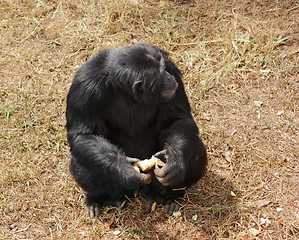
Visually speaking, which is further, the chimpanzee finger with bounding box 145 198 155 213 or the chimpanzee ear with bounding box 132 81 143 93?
the chimpanzee finger with bounding box 145 198 155 213

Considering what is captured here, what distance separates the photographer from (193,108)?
345 inches

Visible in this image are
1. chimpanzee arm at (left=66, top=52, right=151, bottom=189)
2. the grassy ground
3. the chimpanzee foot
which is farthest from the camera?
the chimpanzee foot

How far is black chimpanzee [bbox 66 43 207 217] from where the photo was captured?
20.2ft

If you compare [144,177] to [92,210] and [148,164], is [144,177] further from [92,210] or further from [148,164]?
[92,210]

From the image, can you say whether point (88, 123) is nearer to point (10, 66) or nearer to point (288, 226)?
point (288, 226)

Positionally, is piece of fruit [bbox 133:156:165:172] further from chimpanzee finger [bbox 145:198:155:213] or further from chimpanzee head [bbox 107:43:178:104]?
chimpanzee finger [bbox 145:198:155:213]

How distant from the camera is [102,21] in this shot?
10500 millimetres

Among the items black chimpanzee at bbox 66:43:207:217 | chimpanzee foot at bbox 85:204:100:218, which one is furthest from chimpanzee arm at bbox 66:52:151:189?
chimpanzee foot at bbox 85:204:100:218

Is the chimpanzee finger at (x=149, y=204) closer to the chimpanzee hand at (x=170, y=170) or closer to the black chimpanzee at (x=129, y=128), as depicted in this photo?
the black chimpanzee at (x=129, y=128)

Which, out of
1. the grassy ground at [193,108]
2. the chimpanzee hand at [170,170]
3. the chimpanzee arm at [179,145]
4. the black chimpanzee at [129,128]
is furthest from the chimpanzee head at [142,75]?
the grassy ground at [193,108]

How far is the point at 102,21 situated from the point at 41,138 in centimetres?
351

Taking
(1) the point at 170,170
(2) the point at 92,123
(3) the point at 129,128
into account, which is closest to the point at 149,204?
(1) the point at 170,170

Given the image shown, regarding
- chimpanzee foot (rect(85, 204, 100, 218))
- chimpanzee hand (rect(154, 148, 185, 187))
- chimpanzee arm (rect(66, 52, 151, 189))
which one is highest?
chimpanzee arm (rect(66, 52, 151, 189))

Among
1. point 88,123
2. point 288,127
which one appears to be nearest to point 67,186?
point 88,123
